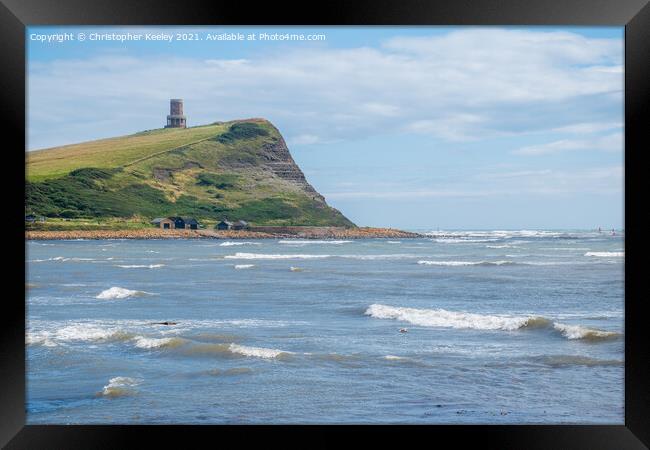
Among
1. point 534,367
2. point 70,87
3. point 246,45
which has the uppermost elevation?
point 246,45

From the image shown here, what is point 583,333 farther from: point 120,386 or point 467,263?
point 467,263

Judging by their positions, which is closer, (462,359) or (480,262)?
(462,359)

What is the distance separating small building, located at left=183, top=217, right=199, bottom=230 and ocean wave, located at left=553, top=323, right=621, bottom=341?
29.9 metres

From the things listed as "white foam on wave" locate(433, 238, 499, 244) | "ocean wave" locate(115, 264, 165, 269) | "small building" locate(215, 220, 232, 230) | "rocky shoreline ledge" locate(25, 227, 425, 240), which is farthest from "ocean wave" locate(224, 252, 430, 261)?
"small building" locate(215, 220, 232, 230)

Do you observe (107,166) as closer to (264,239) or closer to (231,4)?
(264,239)

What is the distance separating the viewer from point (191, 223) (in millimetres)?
37719

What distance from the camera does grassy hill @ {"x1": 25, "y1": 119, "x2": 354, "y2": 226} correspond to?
3806cm

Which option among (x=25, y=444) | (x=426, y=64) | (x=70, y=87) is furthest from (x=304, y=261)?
(x=25, y=444)

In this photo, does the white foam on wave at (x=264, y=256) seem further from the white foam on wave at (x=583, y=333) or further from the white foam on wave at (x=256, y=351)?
the white foam on wave at (x=256, y=351)

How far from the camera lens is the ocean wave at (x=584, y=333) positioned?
8228 millimetres

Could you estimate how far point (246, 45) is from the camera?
1074 inches

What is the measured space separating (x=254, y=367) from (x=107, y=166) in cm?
3603

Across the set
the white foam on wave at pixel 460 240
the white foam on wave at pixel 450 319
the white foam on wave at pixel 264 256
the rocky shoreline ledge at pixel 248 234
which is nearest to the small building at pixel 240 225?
the rocky shoreline ledge at pixel 248 234

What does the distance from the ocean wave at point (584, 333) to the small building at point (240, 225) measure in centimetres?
3094
